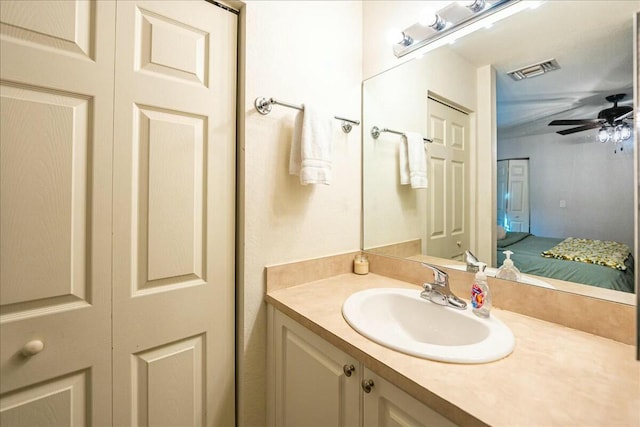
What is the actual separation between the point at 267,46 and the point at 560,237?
1.27 meters

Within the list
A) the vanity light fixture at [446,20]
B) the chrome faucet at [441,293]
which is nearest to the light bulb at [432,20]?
the vanity light fixture at [446,20]

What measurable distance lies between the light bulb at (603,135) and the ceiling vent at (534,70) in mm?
249

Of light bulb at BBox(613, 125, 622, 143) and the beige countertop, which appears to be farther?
light bulb at BBox(613, 125, 622, 143)

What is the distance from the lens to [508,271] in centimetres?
96

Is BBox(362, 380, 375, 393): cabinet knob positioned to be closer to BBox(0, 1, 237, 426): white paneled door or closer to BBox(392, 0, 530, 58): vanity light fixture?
BBox(0, 1, 237, 426): white paneled door

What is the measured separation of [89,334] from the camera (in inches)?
31.6

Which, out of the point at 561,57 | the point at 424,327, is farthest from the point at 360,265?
the point at 561,57

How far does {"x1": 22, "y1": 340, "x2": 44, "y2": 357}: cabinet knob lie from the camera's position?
715mm

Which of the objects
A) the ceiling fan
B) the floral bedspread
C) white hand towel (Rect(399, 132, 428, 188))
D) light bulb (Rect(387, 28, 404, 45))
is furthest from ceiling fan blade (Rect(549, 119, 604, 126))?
light bulb (Rect(387, 28, 404, 45))

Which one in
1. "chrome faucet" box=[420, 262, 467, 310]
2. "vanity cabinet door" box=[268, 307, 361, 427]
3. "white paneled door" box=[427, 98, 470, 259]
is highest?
"white paneled door" box=[427, 98, 470, 259]

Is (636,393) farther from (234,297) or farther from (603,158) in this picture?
(234,297)

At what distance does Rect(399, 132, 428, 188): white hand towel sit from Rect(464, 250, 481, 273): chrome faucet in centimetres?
36

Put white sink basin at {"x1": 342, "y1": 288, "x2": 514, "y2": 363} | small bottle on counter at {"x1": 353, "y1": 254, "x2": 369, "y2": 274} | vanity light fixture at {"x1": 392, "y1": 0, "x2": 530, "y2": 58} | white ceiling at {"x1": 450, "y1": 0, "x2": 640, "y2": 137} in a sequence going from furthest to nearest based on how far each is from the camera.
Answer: small bottle on counter at {"x1": 353, "y1": 254, "x2": 369, "y2": 274}
vanity light fixture at {"x1": 392, "y1": 0, "x2": 530, "y2": 58}
white ceiling at {"x1": 450, "y1": 0, "x2": 640, "y2": 137}
white sink basin at {"x1": 342, "y1": 288, "x2": 514, "y2": 363}

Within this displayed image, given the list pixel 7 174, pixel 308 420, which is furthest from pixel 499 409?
pixel 7 174
